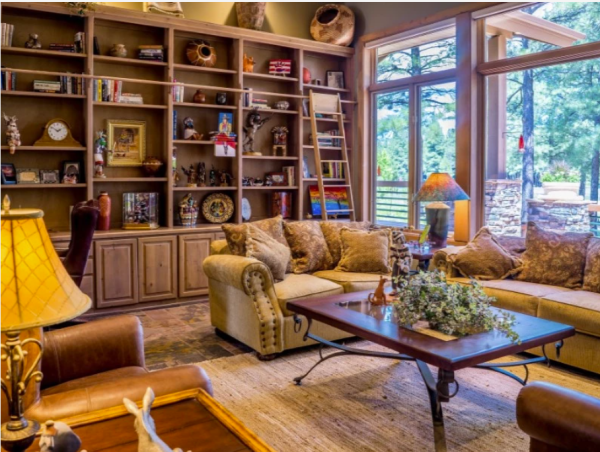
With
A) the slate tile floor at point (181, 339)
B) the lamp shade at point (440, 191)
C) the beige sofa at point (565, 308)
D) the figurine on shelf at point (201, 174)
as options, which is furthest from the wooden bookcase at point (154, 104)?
the beige sofa at point (565, 308)

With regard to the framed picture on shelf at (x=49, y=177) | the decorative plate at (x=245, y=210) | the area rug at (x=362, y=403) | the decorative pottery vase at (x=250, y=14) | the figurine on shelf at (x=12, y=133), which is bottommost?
the area rug at (x=362, y=403)

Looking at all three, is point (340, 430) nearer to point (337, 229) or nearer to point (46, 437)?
point (46, 437)

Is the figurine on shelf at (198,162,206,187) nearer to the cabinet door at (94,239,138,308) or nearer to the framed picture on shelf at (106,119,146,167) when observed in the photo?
the framed picture on shelf at (106,119,146,167)

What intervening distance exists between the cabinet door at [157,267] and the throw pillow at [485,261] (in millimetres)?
2674

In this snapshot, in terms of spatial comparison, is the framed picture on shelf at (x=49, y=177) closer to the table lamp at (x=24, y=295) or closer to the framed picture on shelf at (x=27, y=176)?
the framed picture on shelf at (x=27, y=176)

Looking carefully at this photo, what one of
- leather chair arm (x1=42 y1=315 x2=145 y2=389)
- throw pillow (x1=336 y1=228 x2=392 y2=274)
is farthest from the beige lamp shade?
throw pillow (x1=336 y1=228 x2=392 y2=274)

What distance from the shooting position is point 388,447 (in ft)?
8.65

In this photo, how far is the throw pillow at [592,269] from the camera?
3.90 m

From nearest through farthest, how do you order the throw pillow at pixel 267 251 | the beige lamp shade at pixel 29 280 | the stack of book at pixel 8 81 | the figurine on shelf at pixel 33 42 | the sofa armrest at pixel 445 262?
the beige lamp shade at pixel 29 280, the throw pillow at pixel 267 251, the sofa armrest at pixel 445 262, the stack of book at pixel 8 81, the figurine on shelf at pixel 33 42

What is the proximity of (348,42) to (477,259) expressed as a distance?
11.9 ft

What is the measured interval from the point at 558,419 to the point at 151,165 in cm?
469

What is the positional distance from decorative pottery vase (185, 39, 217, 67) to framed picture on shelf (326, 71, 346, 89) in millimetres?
1630

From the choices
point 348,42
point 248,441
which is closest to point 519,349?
point 248,441

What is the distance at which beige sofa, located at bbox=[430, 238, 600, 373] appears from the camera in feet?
11.4
